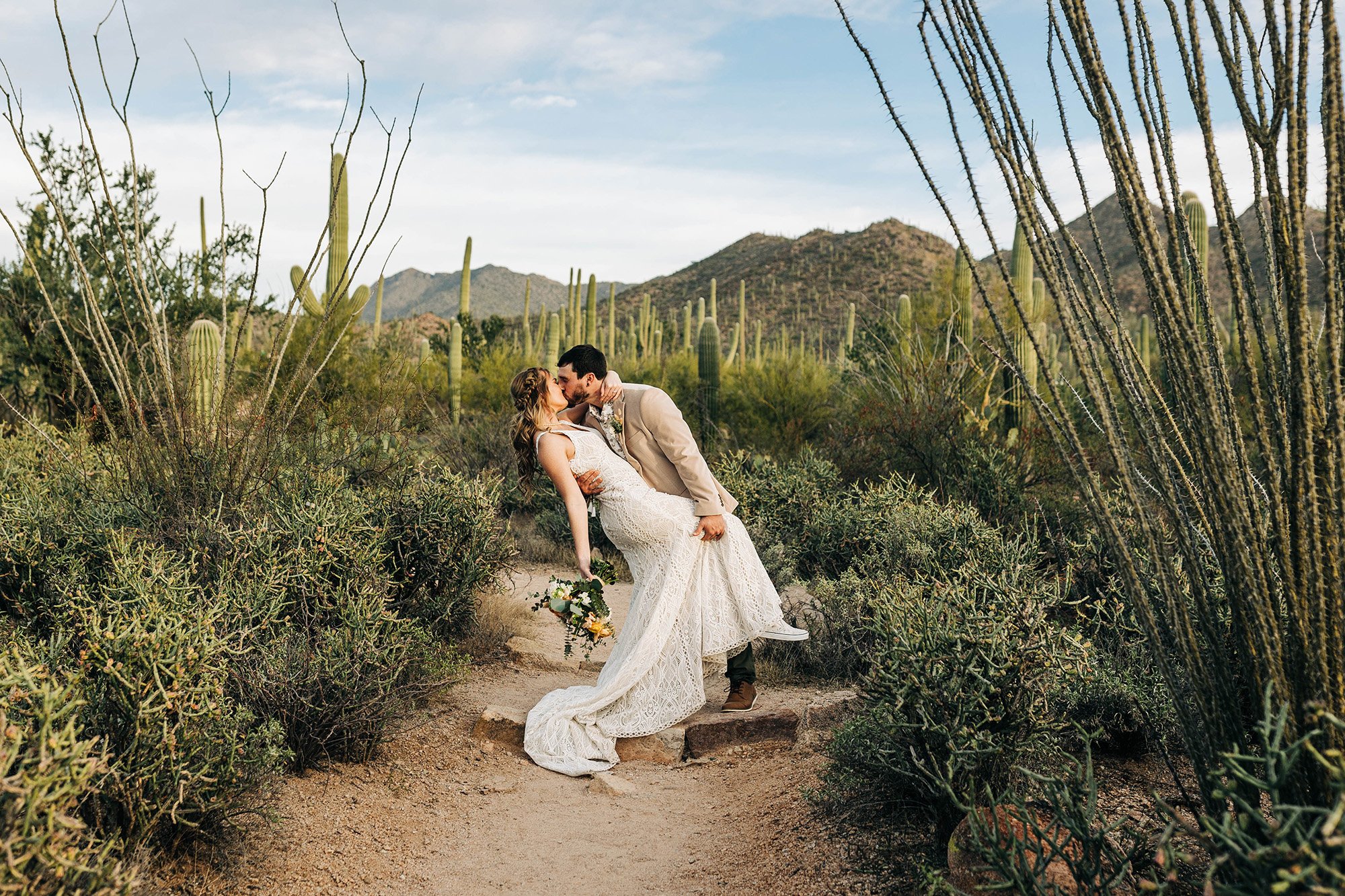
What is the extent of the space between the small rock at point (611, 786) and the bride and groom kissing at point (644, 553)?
0.59ft

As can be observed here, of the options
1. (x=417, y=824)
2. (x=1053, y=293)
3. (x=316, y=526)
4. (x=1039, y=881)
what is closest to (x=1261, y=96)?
(x=1053, y=293)

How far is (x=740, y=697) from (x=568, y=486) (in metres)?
1.29

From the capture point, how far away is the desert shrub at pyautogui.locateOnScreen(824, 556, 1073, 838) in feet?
9.85

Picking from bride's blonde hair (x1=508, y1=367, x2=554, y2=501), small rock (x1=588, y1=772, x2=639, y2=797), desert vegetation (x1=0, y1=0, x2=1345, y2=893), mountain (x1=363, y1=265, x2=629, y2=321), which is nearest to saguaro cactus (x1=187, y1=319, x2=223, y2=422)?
desert vegetation (x1=0, y1=0, x2=1345, y2=893)

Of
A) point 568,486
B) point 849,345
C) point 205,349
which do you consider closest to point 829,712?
point 568,486

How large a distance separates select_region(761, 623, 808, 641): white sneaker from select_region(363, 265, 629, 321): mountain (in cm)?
6015

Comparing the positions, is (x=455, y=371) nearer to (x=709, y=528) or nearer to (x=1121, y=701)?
(x=709, y=528)

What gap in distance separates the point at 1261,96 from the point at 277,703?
3.58m

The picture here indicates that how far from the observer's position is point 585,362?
453 cm

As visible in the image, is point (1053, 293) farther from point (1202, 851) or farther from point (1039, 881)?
point (1202, 851)

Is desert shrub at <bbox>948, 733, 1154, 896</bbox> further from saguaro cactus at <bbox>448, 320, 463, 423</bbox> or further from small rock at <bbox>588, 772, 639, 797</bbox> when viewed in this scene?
saguaro cactus at <bbox>448, 320, 463, 423</bbox>

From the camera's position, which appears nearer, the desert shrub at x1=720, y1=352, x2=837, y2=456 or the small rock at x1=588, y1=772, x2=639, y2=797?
the small rock at x1=588, y1=772, x2=639, y2=797

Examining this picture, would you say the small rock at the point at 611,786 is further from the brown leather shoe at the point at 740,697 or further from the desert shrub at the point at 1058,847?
the desert shrub at the point at 1058,847

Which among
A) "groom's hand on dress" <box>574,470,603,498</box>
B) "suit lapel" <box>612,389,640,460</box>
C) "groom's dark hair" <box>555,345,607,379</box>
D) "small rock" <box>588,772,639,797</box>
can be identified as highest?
"groom's dark hair" <box>555,345,607,379</box>
